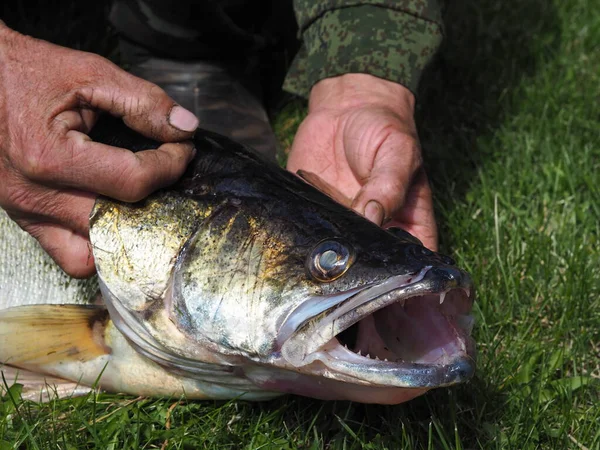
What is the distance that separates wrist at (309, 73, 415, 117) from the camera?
136 inches

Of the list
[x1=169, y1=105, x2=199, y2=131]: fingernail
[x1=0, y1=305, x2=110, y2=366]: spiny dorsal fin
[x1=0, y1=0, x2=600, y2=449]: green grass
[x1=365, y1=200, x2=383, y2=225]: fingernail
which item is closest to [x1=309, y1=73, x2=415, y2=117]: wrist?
[x1=0, y1=0, x2=600, y2=449]: green grass

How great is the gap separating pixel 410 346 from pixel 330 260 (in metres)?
0.32

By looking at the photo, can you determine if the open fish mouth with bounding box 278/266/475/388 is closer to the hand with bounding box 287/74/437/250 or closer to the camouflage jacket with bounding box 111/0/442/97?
the hand with bounding box 287/74/437/250

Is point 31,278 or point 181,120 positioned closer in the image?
point 181,120

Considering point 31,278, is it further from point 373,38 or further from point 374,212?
point 373,38

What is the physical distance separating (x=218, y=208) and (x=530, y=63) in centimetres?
339

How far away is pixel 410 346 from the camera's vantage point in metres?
2.23

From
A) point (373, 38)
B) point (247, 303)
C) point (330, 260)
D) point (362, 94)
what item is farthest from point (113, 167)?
point (373, 38)

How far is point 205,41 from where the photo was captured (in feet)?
15.3

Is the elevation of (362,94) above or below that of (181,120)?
below

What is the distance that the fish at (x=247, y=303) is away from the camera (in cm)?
210

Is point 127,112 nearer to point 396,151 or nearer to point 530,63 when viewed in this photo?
point 396,151

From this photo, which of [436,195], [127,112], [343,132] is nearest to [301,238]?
[127,112]

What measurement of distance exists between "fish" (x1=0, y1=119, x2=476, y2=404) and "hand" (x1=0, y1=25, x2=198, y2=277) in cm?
8
